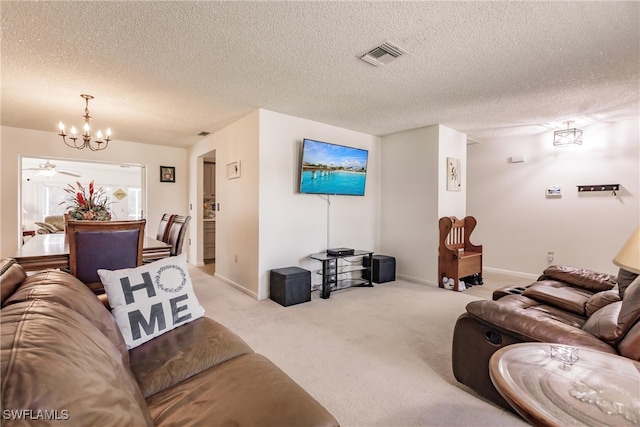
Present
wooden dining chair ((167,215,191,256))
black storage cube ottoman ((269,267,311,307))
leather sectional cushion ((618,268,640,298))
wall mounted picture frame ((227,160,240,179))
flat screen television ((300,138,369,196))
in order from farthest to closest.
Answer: wall mounted picture frame ((227,160,240,179))
flat screen television ((300,138,369,196))
black storage cube ottoman ((269,267,311,307))
wooden dining chair ((167,215,191,256))
leather sectional cushion ((618,268,640,298))

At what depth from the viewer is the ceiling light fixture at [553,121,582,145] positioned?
165 inches

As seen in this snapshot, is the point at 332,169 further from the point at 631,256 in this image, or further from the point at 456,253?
the point at 631,256

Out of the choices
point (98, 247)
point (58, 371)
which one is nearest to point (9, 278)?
point (58, 371)

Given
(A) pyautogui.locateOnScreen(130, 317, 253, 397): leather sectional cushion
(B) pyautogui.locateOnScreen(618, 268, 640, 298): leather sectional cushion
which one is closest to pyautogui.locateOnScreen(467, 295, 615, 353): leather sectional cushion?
(B) pyautogui.locateOnScreen(618, 268, 640, 298): leather sectional cushion

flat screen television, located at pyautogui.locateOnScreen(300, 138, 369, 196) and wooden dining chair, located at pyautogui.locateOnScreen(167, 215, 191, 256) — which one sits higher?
flat screen television, located at pyautogui.locateOnScreen(300, 138, 369, 196)

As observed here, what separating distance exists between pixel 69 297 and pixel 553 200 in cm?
584

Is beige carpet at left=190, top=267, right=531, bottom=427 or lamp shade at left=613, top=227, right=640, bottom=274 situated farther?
beige carpet at left=190, top=267, right=531, bottom=427

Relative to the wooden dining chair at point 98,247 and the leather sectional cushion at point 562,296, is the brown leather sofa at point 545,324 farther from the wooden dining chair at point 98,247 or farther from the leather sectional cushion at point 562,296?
the wooden dining chair at point 98,247

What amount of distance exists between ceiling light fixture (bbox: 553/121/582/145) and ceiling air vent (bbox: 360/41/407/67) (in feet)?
11.3

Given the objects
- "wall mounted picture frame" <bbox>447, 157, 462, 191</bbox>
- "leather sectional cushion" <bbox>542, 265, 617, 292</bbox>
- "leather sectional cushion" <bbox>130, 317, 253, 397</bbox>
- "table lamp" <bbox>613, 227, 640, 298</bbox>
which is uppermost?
"wall mounted picture frame" <bbox>447, 157, 462, 191</bbox>

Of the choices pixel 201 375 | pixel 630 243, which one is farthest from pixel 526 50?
pixel 201 375

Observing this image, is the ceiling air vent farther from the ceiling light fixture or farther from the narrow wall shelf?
the narrow wall shelf

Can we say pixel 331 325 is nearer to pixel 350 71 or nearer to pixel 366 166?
pixel 350 71

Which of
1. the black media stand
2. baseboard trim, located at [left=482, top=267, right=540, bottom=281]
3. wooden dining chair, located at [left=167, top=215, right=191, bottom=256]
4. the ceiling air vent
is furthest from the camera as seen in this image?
baseboard trim, located at [left=482, top=267, right=540, bottom=281]
